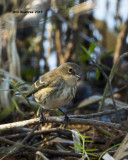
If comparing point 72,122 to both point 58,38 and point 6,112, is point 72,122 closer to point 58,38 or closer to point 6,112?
point 6,112

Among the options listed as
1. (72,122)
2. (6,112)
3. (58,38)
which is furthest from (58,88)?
(58,38)

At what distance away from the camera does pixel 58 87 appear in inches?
112

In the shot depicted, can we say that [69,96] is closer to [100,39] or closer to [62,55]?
[62,55]

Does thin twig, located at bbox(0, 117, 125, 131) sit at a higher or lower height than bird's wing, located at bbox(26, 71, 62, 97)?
lower

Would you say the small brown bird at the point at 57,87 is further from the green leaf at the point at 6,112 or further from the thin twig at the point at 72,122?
the green leaf at the point at 6,112

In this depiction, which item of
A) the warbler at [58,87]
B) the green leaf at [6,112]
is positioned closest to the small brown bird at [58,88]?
the warbler at [58,87]


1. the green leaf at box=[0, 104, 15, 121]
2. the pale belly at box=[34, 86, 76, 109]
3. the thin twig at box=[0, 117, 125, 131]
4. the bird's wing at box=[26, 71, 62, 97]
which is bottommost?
the green leaf at box=[0, 104, 15, 121]

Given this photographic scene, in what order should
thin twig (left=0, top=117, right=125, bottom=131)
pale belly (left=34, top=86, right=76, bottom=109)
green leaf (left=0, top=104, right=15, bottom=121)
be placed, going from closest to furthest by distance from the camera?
thin twig (left=0, top=117, right=125, bottom=131) < pale belly (left=34, top=86, right=76, bottom=109) < green leaf (left=0, top=104, right=15, bottom=121)

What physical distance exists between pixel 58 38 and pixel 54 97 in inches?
96.2

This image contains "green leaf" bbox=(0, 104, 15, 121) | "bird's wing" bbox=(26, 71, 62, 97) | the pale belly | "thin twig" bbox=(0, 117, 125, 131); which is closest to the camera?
"thin twig" bbox=(0, 117, 125, 131)

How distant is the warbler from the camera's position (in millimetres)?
2797

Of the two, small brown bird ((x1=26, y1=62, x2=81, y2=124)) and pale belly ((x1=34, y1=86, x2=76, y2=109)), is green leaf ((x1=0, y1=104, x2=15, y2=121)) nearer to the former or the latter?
small brown bird ((x1=26, y1=62, x2=81, y2=124))

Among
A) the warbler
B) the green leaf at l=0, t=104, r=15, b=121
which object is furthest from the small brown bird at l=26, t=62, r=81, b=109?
the green leaf at l=0, t=104, r=15, b=121

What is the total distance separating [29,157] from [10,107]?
1.02 meters
